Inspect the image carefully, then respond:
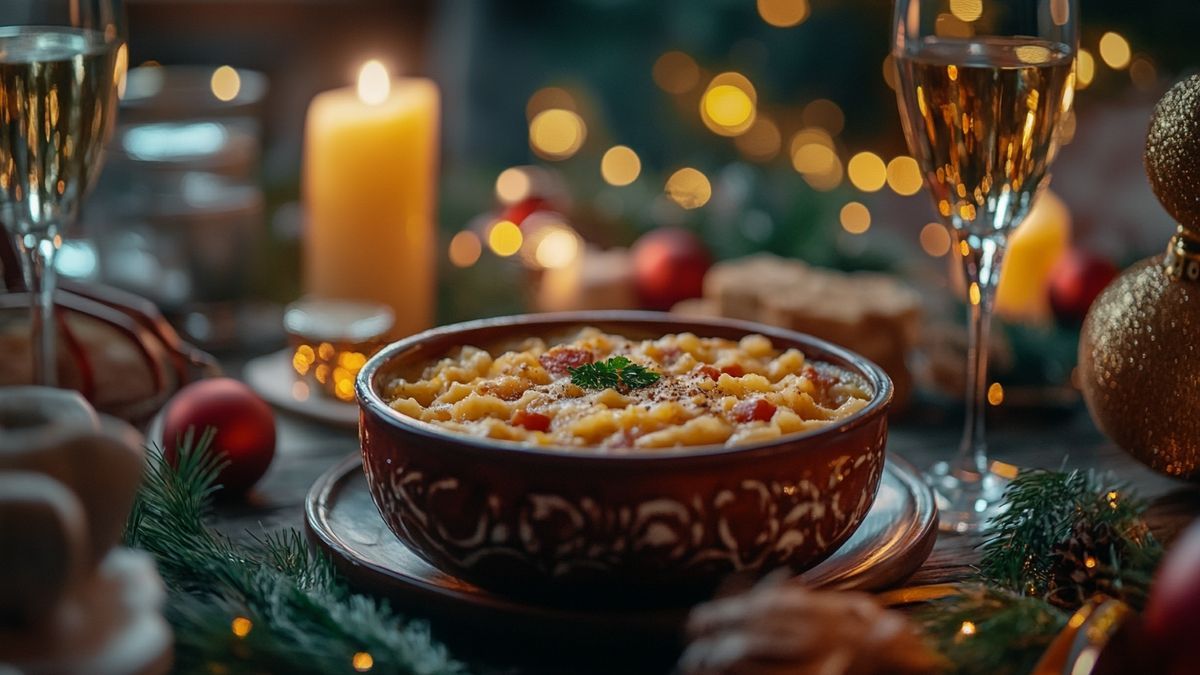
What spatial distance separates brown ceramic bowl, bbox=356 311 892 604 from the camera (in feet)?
3.31

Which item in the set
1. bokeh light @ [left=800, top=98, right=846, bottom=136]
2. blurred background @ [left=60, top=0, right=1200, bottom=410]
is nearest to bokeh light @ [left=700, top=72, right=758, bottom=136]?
blurred background @ [left=60, top=0, right=1200, bottom=410]

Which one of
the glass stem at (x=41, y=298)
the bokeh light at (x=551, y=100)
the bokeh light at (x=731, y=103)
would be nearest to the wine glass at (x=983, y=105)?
the glass stem at (x=41, y=298)

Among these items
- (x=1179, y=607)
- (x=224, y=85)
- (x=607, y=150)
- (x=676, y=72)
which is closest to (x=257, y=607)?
(x=1179, y=607)

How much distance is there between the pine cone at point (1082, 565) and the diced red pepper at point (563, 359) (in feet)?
1.60

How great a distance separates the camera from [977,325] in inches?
58.9

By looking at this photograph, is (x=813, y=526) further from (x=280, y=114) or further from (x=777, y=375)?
(x=280, y=114)

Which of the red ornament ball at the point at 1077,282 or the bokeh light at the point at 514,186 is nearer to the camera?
the red ornament ball at the point at 1077,282

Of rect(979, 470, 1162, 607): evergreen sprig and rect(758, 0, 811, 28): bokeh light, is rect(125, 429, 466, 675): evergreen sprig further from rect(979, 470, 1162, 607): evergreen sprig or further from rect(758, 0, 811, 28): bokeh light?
rect(758, 0, 811, 28): bokeh light

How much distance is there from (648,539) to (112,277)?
1.50 m

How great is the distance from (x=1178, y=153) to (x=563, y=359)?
2.16ft

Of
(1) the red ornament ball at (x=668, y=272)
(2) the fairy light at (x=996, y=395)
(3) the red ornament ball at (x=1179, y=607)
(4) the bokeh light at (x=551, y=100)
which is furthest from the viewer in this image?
(4) the bokeh light at (x=551, y=100)

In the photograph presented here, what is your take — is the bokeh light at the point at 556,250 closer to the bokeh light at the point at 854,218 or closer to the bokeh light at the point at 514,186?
the bokeh light at the point at 514,186

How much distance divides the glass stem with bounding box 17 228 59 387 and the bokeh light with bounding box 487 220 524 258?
105cm

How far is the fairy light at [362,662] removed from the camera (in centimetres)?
99
